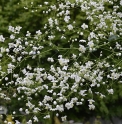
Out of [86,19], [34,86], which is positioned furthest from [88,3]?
[34,86]

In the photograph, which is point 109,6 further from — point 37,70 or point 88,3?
point 37,70

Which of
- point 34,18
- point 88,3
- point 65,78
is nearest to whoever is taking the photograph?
point 65,78

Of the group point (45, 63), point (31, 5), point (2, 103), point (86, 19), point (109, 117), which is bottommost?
point (109, 117)

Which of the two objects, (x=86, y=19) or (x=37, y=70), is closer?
(x=37, y=70)

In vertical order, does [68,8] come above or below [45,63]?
above

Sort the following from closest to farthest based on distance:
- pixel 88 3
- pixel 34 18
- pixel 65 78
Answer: pixel 65 78
pixel 88 3
pixel 34 18

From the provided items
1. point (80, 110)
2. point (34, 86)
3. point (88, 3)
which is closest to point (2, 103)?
point (34, 86)
